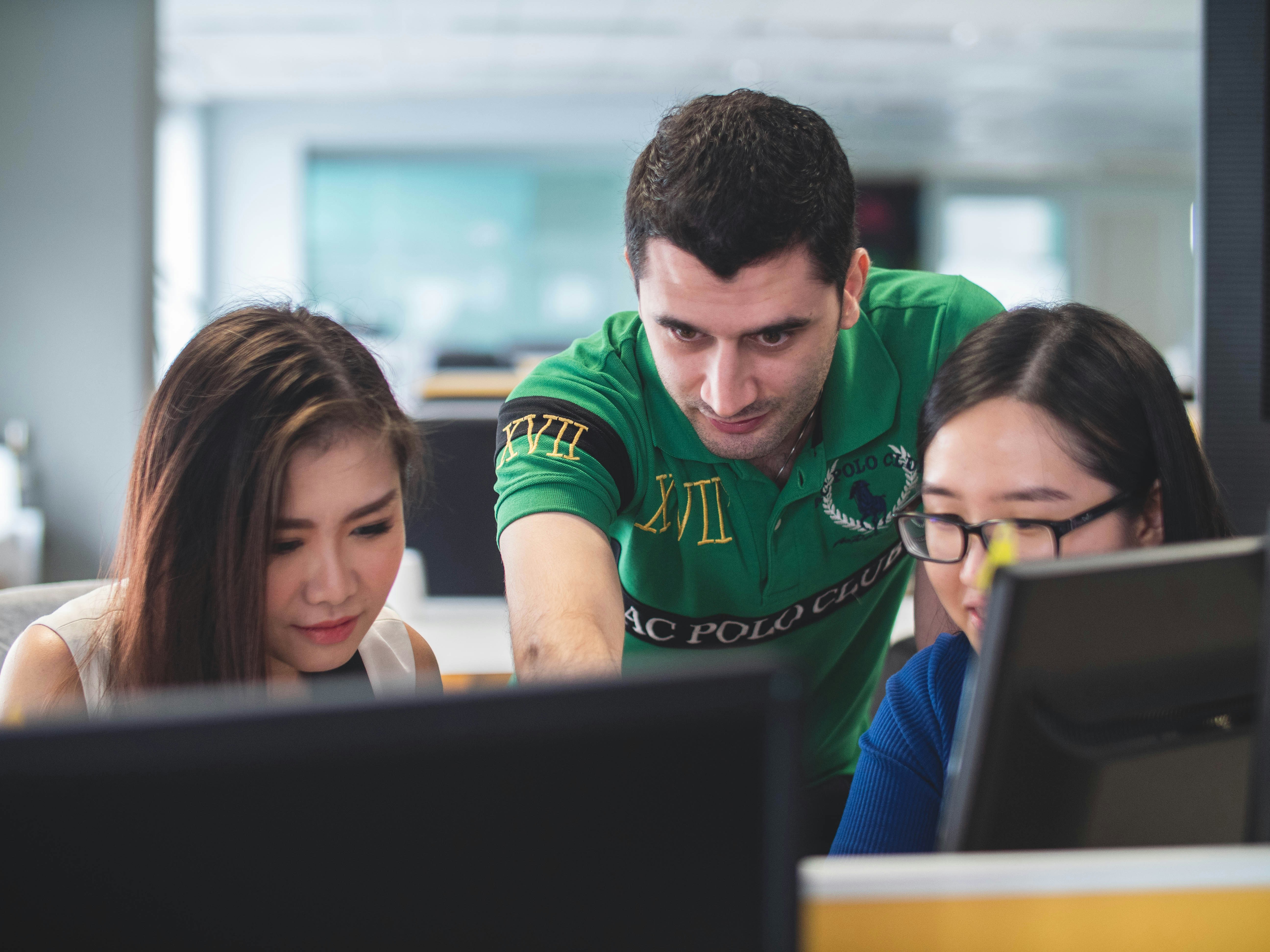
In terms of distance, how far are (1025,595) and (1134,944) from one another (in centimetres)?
18

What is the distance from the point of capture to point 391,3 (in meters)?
5.80

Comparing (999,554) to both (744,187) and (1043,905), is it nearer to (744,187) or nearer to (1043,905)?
(1043,905)

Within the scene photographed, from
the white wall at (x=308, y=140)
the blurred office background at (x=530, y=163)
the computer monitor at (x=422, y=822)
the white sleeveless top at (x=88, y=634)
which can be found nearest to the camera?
the computer monitor at (x=422, y=822)

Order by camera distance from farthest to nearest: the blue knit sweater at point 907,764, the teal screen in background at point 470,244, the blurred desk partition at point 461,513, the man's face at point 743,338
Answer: the teal screen in background at point 470,244
the blurred desk partition at point 461,513
the man's face at point 743,338
the blue knit sweater at point 907,764

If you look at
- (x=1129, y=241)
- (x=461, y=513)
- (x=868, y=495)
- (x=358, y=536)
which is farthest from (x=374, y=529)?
(x=1129, y=241)

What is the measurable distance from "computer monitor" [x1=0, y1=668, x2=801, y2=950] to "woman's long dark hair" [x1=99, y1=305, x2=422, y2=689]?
65 centimetres

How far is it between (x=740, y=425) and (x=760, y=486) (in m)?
0.13

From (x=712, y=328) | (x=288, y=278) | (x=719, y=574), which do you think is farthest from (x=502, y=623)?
(x=288, y=278)

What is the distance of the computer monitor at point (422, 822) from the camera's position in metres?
0.40

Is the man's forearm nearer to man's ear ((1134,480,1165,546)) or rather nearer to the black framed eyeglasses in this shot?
the black framed eyeglasses

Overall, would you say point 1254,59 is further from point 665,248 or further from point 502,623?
point 502,623

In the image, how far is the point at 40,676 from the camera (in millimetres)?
1062

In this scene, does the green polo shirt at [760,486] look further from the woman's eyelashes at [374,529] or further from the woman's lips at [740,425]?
the woman's eyelashes at [374,529]

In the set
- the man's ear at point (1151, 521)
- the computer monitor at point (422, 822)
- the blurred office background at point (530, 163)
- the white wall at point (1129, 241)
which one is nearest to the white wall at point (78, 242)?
the blurred office background at point (530, 163)
